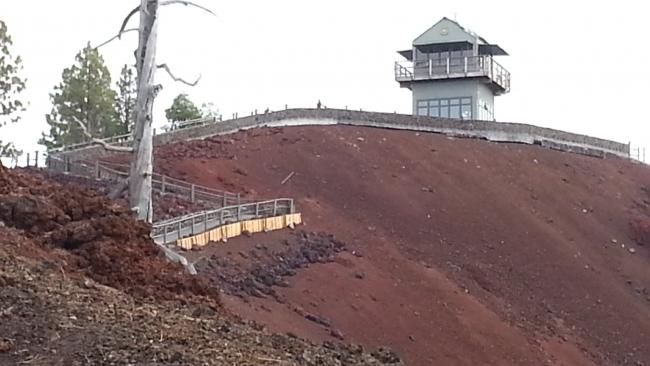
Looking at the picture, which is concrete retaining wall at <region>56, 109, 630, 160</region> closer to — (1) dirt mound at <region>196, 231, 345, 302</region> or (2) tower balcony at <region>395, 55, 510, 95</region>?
(2) tower balcony at <region>395, 55, 510, 95</region>

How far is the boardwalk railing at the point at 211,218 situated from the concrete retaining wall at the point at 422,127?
50.1 feet

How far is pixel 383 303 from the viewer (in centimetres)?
2653

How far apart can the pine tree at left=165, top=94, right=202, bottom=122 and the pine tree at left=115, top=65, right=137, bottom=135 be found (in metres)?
2.02

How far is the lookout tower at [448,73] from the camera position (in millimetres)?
57219

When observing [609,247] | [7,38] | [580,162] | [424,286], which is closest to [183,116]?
[7,38]

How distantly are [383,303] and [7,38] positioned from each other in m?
24.1

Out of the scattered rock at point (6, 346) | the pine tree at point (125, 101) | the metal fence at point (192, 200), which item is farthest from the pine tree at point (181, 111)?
the scattered rock at point (6, 346)

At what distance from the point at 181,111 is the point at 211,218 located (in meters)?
28.5

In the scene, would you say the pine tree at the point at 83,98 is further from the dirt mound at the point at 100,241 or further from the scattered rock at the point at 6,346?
the scattered rock at the point at 6,346

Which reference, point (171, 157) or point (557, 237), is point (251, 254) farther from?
point (557, 237)

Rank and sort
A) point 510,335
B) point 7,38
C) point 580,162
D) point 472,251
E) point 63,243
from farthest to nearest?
1. point 580,162
2. point 7,38
3. point 472,251
4. point 510,335
5. point 63,243

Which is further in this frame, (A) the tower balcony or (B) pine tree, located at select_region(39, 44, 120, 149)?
(A) the tower balcony

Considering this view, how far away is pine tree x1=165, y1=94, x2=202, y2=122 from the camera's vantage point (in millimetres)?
54094

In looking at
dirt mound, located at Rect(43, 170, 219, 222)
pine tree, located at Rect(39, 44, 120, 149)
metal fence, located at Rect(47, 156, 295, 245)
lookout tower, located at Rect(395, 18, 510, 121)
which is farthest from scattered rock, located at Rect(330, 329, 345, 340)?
lookout tower, located at Rect(395, 18, 510, 121)
